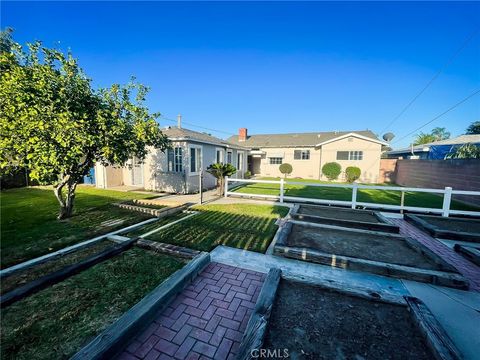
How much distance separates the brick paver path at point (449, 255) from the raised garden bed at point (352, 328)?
1.92m

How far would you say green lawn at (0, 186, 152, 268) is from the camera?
13.8ft

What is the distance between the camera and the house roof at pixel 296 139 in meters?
21.9

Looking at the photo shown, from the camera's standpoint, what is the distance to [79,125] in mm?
4980

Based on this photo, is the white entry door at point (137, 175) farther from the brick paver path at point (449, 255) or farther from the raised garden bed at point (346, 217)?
the brick paver path at point (449, 255)

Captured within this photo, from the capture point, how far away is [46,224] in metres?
5.62

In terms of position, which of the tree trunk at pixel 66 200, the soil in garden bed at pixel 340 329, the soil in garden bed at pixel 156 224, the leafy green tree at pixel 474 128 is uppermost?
the leafy green tree at pixel 474 128

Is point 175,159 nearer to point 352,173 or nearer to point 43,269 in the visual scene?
point 43,269

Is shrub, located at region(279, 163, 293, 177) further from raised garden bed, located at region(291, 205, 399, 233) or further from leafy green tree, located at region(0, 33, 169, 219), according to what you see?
leafy green tree, located at region(0, 33, 169, 219)

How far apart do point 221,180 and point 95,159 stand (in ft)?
19.1

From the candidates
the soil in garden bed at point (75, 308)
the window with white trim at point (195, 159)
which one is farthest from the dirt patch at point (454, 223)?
the window with white trim at point (195, 159)

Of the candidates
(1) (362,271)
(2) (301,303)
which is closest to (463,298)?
(1) (362,271)

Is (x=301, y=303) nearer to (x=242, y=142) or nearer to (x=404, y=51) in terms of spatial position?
(x=404, y=51)

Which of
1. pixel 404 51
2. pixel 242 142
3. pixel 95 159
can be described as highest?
pixel 404 51

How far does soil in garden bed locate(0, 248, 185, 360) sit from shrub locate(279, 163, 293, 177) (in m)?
19.6
